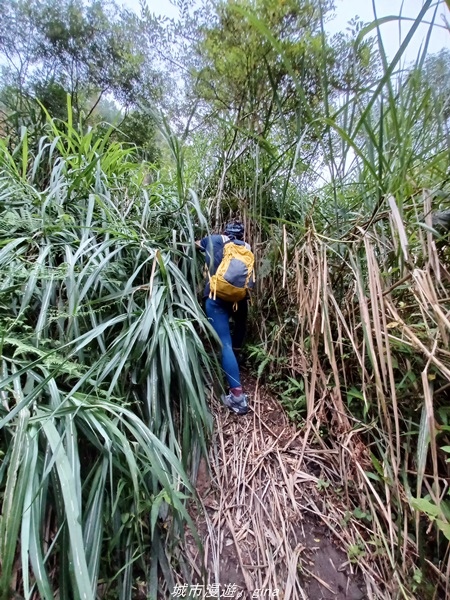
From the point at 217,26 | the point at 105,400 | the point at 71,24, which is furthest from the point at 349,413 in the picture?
the point at 71,24

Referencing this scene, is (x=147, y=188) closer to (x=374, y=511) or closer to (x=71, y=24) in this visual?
(x=374, y=511)

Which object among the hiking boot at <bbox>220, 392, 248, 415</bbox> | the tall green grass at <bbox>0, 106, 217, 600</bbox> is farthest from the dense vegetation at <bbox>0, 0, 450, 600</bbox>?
the hiking boot at <bbox>220, 392, 248, 415</bbox>

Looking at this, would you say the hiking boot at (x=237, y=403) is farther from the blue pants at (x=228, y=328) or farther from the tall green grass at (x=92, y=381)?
the tall green grass at (x=92, y=381)

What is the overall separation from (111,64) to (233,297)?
400cm

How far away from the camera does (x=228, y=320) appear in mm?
1581

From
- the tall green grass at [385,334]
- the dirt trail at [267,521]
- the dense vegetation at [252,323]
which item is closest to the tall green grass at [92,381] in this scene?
the dense vegetation at [252,323]

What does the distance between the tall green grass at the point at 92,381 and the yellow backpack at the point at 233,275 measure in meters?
0.16

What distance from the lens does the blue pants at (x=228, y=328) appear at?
1.47 m

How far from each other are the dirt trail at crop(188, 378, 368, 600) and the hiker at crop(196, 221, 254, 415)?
14 cm

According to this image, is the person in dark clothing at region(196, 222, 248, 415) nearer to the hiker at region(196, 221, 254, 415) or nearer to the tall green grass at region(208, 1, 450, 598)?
the hiker at region(196, 221, 254, 415)

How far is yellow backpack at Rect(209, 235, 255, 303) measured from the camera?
1.49 metres

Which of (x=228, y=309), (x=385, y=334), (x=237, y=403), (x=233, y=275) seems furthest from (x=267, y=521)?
(x=233, y=275)

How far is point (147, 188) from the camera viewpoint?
6.35 feet

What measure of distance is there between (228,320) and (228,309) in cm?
6
